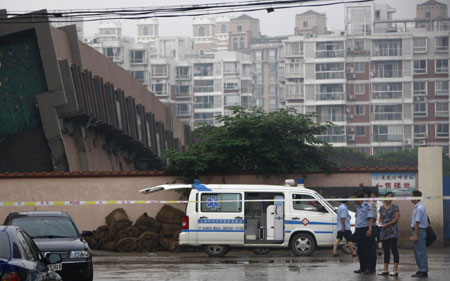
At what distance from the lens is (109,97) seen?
41.0 m

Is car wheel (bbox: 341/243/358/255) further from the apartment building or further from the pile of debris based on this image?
the apartment building

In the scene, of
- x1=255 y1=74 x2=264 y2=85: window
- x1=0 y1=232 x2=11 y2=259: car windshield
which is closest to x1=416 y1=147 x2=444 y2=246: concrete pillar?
x1=0 y1=232 x2=11 y2=259: car windshield

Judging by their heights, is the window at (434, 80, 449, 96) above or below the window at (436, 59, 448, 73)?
below

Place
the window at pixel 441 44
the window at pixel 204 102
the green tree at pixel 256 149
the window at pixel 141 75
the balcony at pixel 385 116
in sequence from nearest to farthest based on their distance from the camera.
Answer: the green tree at pixel 256 149
the balcony at pixel 385 116
the window at pixel 441 44
the window at pixel 141 75
the window at pixel 204 102

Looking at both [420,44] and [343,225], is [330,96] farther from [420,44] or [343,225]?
[343,225]

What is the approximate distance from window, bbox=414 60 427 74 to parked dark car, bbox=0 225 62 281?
12037 cm

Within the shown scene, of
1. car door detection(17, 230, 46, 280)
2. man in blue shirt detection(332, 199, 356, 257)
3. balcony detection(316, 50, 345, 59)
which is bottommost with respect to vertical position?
man in blue shirt detection(332, 199, 356, 257)

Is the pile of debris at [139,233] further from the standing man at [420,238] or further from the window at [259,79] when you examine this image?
the window at [259,79]

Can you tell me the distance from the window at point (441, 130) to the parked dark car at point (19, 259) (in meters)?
118

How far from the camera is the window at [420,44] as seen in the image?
128975mm

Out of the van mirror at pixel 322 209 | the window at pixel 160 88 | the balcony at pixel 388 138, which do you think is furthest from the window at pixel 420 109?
the van mirror at pixel 322 209

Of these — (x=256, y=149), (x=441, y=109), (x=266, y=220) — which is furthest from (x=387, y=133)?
(x=266, y=220)

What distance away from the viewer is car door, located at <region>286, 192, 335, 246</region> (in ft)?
76.7

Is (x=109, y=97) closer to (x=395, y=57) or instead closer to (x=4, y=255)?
(x=4, y=255)
